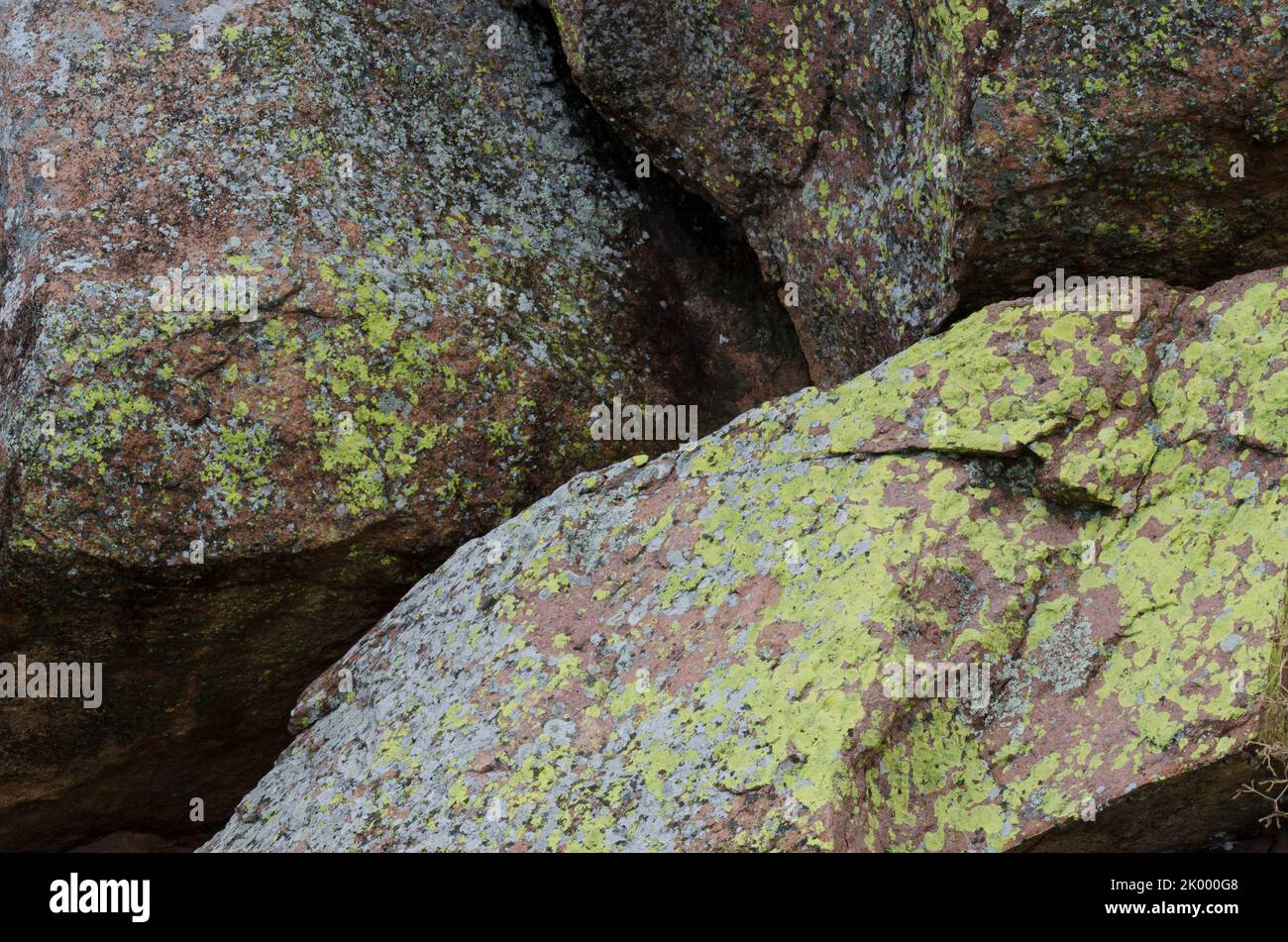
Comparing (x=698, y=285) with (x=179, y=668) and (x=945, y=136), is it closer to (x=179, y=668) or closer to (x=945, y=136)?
(x=945, y=136)

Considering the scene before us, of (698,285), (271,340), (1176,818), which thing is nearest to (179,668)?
(271,340)

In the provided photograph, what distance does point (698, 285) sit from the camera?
1017 centimetres

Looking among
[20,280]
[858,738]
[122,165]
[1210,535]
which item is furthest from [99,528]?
[1210,535]

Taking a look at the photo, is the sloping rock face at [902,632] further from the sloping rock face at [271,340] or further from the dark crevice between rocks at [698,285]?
the dark crevice between rocks at [698,285]

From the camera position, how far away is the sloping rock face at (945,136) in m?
7.16

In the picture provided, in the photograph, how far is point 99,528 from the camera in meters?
8.59

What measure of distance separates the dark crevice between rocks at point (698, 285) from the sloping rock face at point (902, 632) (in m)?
2.24

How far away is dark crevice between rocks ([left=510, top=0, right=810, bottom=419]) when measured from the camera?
33.0 ft

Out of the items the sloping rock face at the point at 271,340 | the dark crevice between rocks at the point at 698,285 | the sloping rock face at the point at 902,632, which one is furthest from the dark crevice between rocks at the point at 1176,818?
the dark crevice between rocks at the point at 698,285

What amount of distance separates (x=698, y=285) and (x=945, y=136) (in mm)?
2837

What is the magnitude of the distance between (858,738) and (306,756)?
335 cm

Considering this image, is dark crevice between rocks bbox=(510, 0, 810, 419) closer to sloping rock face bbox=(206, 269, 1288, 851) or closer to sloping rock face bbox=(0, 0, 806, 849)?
sloping rock face bbox=(0, 0, 806, 849)

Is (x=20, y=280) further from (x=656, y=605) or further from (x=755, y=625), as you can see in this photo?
(x=755, y=625)

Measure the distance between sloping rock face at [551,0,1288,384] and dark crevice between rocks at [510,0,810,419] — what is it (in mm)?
504
